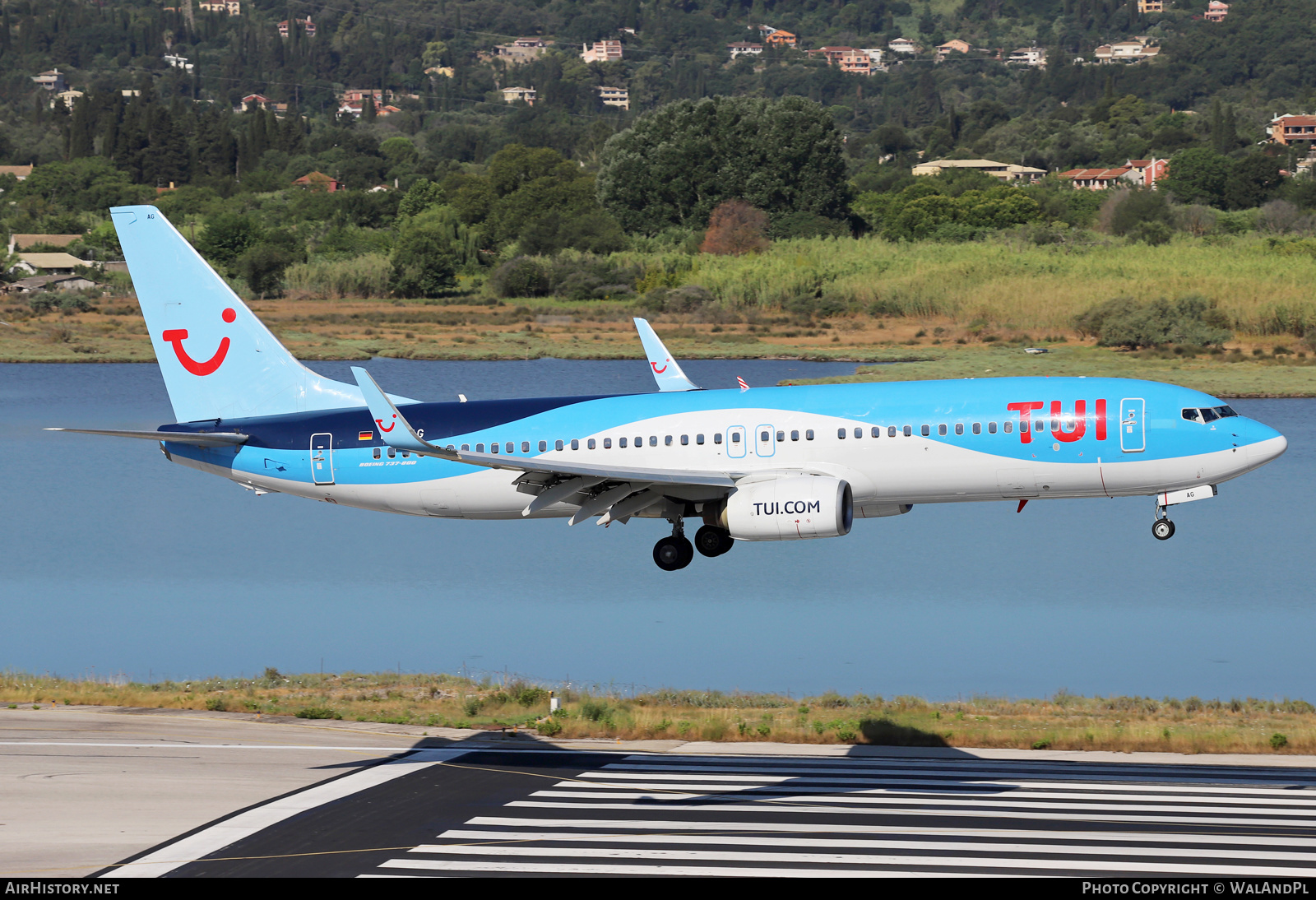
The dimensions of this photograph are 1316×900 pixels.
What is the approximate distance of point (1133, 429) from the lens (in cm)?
4503

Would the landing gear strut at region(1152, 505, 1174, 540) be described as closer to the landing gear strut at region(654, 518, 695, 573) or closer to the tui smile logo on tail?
the landing gear strut at region(654, 518, 695, 573)

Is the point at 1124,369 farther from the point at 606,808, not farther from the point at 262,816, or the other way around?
the point at 262,816

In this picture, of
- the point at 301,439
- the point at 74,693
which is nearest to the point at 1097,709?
Answer: the point at 301,439

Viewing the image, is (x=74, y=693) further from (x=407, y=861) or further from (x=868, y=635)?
(x=868, y=635)

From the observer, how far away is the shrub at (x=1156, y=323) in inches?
4970

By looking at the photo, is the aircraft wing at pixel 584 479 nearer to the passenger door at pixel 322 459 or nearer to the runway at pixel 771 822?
the passenger door at pixel 322 459

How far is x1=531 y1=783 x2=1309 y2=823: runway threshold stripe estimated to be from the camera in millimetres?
37750

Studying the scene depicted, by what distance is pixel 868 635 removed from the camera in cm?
6675

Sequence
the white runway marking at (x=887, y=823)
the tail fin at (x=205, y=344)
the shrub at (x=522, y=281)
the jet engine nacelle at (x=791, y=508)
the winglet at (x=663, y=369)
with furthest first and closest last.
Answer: the shrub at (x=522, y=281), the winglet at (x=663, y=369), the tail fin at (x=205, y=344), the jet engine nacelle at (x=791, y=508), the white runway marking at (x=887, y=823)

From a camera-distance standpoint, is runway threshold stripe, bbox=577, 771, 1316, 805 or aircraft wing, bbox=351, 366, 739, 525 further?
aircraft wing, bbox=351, 366, 739, 525

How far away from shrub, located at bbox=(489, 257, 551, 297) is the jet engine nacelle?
132 m

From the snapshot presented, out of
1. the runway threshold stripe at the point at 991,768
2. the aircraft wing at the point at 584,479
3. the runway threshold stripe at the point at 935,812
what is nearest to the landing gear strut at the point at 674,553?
the aircraft wing at the point at 584,479

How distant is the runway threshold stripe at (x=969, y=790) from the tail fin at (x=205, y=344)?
18.0 metres

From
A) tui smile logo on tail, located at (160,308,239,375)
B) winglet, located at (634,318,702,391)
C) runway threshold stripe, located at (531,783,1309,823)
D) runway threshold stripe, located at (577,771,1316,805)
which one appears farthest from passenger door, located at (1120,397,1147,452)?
tui smile logo on tail, located at (160,308,239,375)
